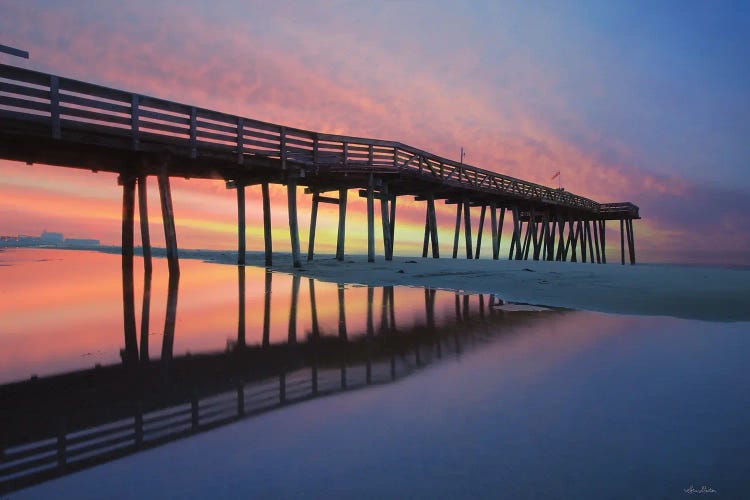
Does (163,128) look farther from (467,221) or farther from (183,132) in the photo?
(467,221)

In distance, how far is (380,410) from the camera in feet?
9.00

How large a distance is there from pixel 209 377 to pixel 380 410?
1.64 meters

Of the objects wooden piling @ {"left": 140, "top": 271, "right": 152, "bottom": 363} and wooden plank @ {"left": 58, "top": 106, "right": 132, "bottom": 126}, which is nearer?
wooden piling @ {"left": 140, "top": 271, "right": 152, "bottom": 363}

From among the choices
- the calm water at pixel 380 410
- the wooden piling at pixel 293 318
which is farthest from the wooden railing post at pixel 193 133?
the calm water at pixel 380 410

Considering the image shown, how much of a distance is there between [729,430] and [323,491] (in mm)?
2301

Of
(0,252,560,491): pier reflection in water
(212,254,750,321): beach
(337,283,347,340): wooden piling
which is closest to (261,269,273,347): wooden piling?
(0,252,560,491): pier reflection in water

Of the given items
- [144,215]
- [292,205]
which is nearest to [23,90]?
[144,215]

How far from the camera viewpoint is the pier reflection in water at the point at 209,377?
2.30 metres

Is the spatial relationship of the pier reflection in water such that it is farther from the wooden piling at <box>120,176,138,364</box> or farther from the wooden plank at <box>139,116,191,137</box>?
the wooden plank at <box>139,116,191,137</box>

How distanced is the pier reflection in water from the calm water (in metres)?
0.02

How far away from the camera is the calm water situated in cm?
188

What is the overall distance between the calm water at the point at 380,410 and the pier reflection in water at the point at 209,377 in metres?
0.02

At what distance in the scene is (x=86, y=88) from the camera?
1106 centimetres

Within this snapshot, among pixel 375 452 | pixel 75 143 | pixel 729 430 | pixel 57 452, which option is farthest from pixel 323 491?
pixel 75 143
